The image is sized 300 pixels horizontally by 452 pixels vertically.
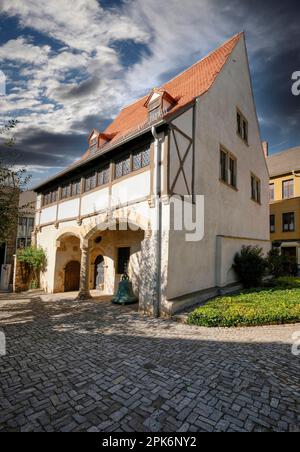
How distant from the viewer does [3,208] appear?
794cm

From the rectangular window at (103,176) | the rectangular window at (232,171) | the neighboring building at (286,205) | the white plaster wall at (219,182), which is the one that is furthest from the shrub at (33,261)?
the neighboring building at (286,205)

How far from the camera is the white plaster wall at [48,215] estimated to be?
14.1 metres

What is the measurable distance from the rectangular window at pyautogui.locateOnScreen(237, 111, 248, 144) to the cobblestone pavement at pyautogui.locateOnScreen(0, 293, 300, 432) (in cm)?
1031

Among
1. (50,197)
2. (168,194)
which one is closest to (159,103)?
(168,194)

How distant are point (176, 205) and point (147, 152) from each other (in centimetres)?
230

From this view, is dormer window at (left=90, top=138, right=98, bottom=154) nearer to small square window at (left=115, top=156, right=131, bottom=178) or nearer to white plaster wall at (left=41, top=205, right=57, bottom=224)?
small square window at (left=115, top=156, right=131, bottom=178)

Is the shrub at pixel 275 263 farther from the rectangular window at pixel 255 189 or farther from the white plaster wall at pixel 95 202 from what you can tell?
the white plaster wall at pixel 95 202

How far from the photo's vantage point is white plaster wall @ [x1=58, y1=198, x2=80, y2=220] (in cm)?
1223

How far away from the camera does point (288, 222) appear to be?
78.7 ft

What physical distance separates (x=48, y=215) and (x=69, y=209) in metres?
2.80

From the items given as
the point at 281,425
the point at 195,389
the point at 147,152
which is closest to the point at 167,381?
the point at 195,389

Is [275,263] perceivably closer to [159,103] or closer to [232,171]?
[232,171]

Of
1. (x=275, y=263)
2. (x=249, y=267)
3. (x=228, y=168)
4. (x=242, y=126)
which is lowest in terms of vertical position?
(x=249, y=267)

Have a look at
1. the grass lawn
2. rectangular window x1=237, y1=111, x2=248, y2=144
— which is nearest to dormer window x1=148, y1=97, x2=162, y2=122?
rectangular window x1=237, y1=111, x2=248, y2=144
